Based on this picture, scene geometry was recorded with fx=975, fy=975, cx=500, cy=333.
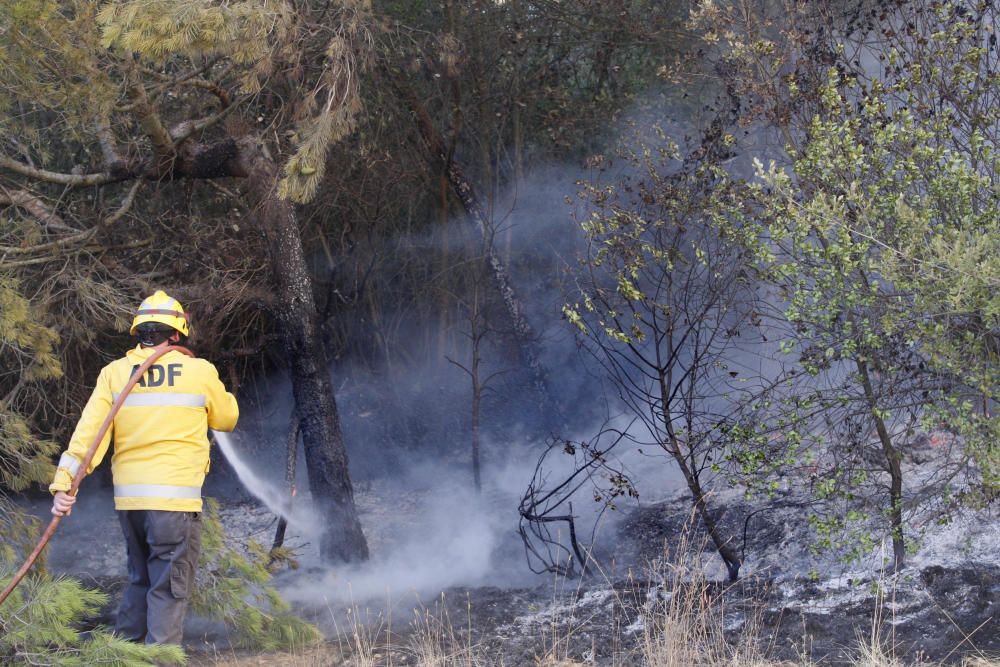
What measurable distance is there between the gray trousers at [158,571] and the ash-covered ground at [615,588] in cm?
123

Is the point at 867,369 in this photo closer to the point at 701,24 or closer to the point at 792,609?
the point at 792,609

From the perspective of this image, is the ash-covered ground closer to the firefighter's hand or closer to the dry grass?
the dry grass

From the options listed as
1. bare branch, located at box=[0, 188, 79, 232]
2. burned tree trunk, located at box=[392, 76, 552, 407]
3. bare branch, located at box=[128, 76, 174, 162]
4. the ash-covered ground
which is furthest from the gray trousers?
burned tree trunk, located at box=[392, 76, 552, 407]

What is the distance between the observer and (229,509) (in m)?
10.8

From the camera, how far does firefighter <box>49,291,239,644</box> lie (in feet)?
15.8

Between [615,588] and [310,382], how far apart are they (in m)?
3.06

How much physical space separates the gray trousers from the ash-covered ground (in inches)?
48.3

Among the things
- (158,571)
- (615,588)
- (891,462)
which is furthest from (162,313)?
(891,462)

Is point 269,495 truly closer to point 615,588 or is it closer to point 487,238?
point 487,238

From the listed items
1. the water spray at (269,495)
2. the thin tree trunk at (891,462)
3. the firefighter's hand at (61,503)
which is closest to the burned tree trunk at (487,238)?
the water spray at (269,495)

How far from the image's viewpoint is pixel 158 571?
4.91m

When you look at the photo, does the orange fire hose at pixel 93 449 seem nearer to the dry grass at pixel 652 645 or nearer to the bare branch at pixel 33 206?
the dry grass at pixel 652 645

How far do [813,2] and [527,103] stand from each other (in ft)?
15.4

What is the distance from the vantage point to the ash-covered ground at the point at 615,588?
19.6ft
